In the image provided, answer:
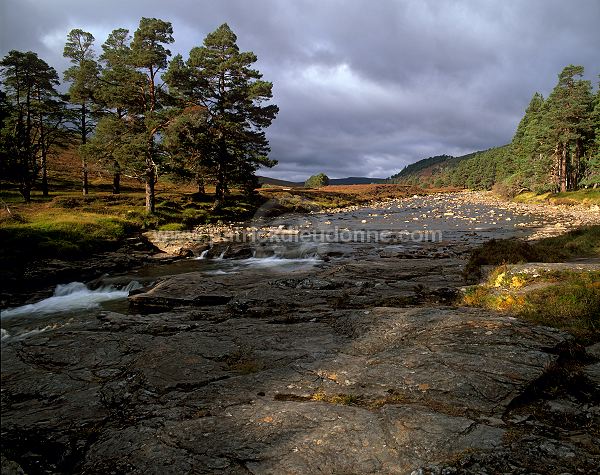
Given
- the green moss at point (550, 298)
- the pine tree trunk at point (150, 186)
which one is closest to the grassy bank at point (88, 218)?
the pine tree trunk at point (150, 186)

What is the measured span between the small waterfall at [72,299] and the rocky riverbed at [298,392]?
1322mm

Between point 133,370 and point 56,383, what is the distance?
1.41 meters

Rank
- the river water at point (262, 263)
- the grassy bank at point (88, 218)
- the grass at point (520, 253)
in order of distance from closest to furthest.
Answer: the river water at point (262, 263) → the grass at point (520, 253) → the grassy bank at point (88, 218)

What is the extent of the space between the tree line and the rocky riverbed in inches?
957

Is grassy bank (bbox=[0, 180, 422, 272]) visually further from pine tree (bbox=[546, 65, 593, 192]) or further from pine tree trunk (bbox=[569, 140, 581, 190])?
pine tree trunk (bbox=[569, 140, 581, 190])

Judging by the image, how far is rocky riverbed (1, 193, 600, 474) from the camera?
15.9 ft

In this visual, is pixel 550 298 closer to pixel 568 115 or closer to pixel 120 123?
pixel 120 123

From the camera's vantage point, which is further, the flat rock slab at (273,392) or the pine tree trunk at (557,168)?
the pine tree trunk at (557,168)

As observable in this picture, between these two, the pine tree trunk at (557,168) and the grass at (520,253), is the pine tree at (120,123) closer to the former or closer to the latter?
the grass at (520,253)

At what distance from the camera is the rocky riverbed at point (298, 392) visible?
4.85m

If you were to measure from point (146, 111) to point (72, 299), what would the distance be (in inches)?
919

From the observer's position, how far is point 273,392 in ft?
21.4

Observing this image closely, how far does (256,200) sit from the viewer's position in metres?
54.0

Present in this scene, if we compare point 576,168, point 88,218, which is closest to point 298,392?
point 88,218
